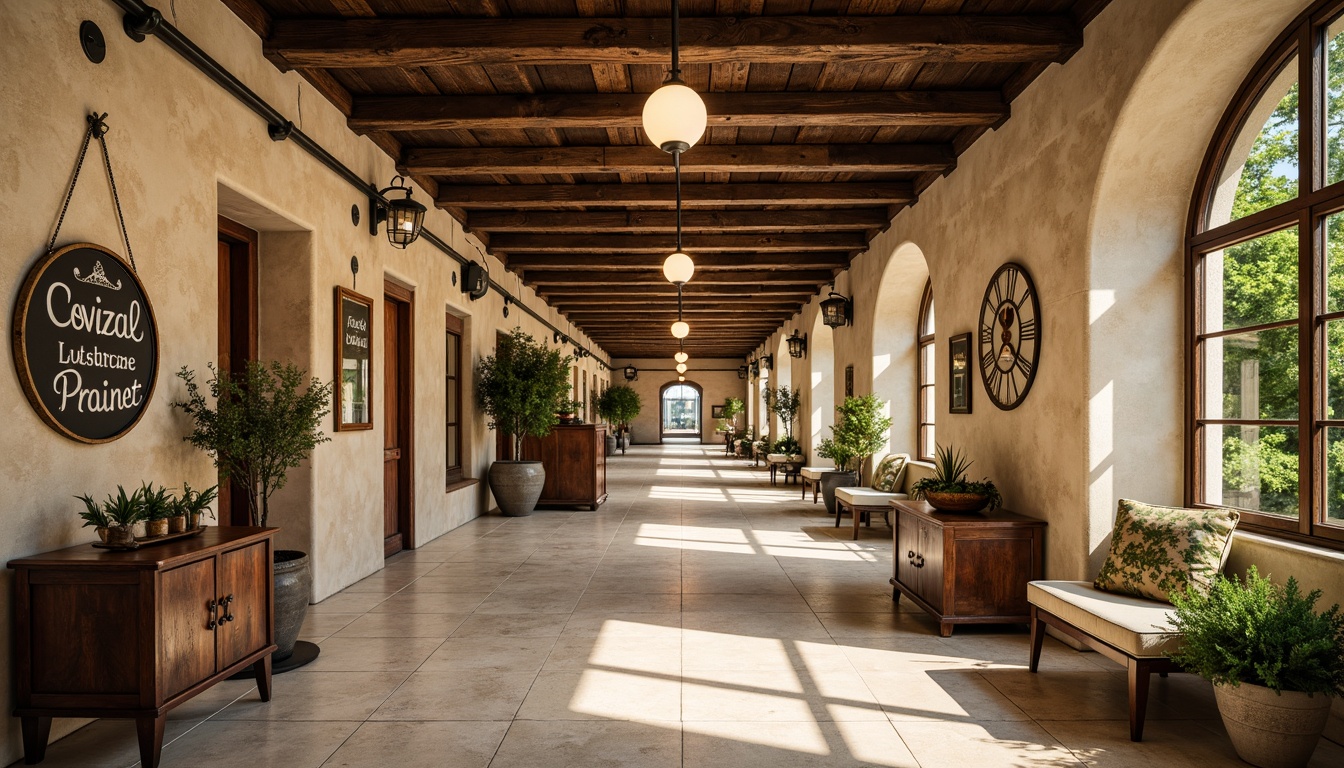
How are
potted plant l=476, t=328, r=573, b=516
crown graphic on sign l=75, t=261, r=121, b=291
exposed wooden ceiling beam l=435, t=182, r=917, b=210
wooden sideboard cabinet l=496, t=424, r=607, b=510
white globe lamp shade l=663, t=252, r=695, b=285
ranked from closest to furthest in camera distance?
crown graphic on sign l=75, t=261, r=121, b=291 → white globe lamp shade l=663, t=252, r=695, b=285 → exposed wooden ceiling beam l=435, t=182, r=917, b=210 → potted plant l=476, t=328, r=573, b=516 → wooden sideboard cabinet l=496, t=424, r=607, b=510

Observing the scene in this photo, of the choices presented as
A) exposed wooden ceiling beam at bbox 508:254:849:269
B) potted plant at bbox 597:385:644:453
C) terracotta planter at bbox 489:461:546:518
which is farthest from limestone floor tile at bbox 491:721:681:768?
potted plant at bbox 597:385:644:453

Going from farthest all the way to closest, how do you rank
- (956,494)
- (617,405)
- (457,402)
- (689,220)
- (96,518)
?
(617,405) < (457,402) < (689,220) < (956,494) < (96,518)

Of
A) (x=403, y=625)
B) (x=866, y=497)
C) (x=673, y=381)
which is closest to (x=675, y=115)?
(x=403, y=625)

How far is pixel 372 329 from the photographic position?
19.3 feet

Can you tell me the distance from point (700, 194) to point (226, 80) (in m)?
4.16

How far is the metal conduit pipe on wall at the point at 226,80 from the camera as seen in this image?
324cm

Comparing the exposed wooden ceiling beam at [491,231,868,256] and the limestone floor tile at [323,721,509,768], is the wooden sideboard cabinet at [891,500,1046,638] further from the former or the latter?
the exposed wooden ceiling beam at [491,231,868,256]

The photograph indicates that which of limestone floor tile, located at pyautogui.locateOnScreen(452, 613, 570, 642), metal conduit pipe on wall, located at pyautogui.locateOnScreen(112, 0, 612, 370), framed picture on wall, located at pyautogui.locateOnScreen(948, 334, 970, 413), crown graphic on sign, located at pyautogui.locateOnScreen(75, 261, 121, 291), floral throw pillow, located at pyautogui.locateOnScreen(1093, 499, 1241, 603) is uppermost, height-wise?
metal conduit pipe on wall, located at pyautogui.locateOnScreen(112, 0, 612, 370)

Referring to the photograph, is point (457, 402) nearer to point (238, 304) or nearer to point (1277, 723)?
point (238, 304)

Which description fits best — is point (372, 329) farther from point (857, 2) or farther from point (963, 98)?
point (963, 98)

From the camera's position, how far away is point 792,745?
2939mm

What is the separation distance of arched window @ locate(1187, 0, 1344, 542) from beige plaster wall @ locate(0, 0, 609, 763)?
4799 millimetres

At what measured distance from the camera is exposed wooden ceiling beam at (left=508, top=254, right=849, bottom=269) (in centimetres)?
1002

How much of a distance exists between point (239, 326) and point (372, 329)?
1160 millimetres
